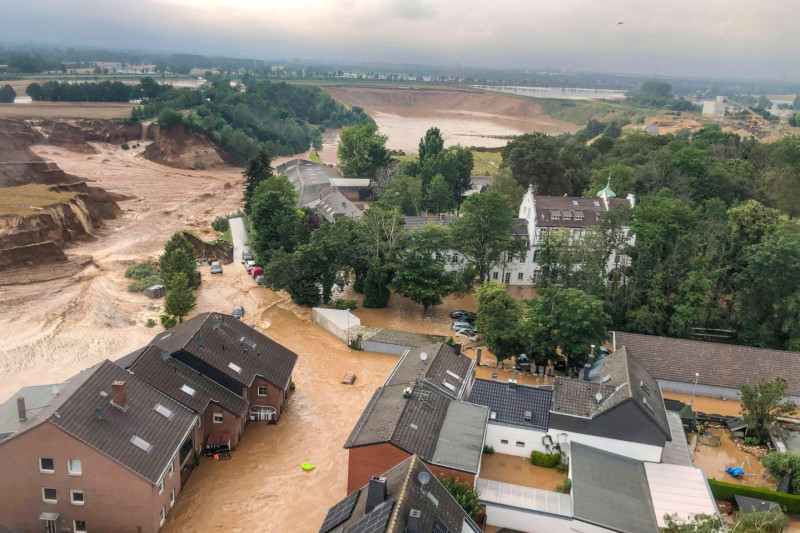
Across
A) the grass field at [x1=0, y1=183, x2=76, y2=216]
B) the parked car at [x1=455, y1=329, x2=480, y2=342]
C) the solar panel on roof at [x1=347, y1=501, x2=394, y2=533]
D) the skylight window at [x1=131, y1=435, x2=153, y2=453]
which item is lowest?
the parked car at [x1=455, y1=329, x2=480, y2=342]

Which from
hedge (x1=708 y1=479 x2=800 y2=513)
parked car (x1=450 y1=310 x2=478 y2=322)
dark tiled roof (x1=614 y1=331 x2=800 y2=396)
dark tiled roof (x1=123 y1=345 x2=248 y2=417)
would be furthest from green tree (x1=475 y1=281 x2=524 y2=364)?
dark tiled roof (x1=123 y1=345 x2=248 y2=417)

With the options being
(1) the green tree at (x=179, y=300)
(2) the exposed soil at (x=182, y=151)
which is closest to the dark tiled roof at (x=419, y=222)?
(1) the green tree at (x=179, y=300)

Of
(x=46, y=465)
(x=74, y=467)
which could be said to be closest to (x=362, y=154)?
(x=74, y=467)

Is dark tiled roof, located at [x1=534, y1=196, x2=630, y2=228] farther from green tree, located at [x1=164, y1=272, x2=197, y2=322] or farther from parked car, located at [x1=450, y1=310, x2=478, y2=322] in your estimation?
green tree, located at [x1=164, y1=272, x2=197, y2=322]

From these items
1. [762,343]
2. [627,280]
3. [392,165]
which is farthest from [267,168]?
[762,343]

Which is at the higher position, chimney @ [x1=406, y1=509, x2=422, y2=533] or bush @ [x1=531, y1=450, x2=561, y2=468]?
chimney @ [x1=406, y1=509, x2=422, y2=533]

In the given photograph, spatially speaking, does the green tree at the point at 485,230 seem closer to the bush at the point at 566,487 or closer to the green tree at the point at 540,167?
the green tree at the point at 540,167

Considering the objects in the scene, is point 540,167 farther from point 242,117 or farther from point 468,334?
point 242,117
